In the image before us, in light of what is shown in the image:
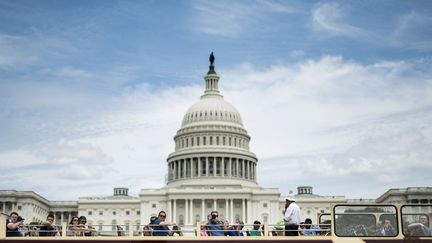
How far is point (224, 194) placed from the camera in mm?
152875

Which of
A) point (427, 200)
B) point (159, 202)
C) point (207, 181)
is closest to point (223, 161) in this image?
point (207, 181)

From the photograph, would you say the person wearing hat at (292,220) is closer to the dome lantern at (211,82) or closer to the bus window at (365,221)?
the bus window at (365,221)

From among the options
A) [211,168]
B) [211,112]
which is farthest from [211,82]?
[211,168]

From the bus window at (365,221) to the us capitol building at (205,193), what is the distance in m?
125

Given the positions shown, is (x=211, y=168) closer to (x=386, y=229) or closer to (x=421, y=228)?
(x=421, y=228)

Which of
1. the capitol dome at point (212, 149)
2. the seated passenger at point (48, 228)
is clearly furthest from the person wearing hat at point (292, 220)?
the capitol dome at point (212, 149)

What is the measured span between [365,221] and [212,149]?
140833 millimetres

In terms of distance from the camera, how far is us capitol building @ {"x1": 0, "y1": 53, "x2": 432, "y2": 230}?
153 meters

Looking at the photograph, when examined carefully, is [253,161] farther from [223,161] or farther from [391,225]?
[391,225]

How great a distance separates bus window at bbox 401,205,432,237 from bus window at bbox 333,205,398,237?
0.37 metres

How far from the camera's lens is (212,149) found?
165000 millimetres

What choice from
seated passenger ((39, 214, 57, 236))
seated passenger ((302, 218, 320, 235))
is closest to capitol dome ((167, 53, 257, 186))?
seated passenger ((39, 214, 57, 236))

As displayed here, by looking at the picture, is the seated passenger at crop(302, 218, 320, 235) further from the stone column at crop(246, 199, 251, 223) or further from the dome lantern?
the dome lantern

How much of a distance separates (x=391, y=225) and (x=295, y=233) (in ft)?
13.7
